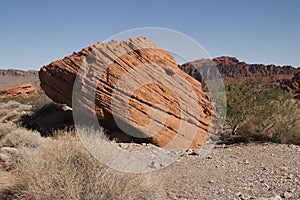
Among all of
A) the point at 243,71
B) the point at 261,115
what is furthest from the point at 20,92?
the point at 261,115

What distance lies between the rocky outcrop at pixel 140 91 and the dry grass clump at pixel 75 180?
14.4ft

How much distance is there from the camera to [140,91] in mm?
10133

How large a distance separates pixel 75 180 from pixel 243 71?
934cm

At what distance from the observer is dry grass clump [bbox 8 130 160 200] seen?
467cm

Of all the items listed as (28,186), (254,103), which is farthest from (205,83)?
(28,186)

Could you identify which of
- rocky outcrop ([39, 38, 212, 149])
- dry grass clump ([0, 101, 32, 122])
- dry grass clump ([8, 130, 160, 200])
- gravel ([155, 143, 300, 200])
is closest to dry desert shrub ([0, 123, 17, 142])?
rocky outcrop ([39, 38, 212, 149])

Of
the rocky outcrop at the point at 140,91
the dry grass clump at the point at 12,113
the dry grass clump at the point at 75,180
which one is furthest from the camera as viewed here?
the dry grass clump at the point at 12,113

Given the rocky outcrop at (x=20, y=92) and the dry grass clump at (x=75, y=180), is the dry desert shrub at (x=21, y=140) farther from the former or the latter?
the rocky outcrop at (x=20, y=92)

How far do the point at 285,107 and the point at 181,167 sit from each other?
569cm

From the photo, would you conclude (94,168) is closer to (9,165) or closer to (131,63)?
(9,165)

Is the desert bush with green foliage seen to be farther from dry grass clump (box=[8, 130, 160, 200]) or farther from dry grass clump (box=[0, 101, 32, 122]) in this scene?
dry grass clump (box=[0, 101, 32, 122])

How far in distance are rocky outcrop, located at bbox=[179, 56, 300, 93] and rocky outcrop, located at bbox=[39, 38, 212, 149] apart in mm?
927

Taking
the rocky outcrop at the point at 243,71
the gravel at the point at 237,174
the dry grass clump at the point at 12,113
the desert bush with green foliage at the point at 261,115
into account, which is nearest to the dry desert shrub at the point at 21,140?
the gravel at the point at 237,174

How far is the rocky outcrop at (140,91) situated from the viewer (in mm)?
9969
